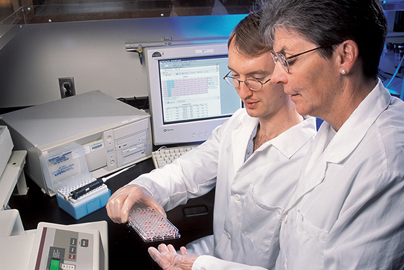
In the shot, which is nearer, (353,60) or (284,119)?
(353,60)

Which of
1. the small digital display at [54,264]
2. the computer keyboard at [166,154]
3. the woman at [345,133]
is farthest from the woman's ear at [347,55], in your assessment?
the computer keyboard at [166,154]

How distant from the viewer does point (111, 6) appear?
143 centimetres

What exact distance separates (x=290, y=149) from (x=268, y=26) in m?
0.37

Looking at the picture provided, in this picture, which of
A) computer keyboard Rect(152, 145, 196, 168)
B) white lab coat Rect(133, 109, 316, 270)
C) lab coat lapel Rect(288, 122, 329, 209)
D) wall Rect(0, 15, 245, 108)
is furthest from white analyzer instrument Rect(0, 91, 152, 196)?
lab coat lapel Rect(288, 122, 329, 209)

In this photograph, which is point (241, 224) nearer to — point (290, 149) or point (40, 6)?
point (290, 149)

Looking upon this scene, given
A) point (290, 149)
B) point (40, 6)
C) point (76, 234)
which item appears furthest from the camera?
point (40, 6)

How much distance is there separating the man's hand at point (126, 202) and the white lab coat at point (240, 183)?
0.04 metres

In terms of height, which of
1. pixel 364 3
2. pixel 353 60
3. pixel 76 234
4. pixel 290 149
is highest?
pixel 364 3

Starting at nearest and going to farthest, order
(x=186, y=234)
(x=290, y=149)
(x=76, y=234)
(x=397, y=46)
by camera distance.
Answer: (x=76, y=234) → (x=290, y=149) → (x=186, y=234) → (x=397, y=46)

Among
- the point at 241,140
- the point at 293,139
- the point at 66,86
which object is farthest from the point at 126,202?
the point at 66,86

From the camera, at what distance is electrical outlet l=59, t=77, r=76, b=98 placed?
1.80 m

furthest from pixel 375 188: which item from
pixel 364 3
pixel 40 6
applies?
pixel 40 6

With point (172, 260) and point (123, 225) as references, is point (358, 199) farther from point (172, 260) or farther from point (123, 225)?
point (123, 225)

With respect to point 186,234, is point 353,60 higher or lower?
higher
